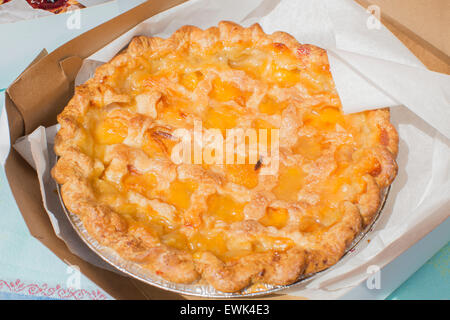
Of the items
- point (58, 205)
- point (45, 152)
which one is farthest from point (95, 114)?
point (58, 205)

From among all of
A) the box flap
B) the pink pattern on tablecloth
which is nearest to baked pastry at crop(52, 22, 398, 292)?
the box flap

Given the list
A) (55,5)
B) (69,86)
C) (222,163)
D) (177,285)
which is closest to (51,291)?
(177,285)

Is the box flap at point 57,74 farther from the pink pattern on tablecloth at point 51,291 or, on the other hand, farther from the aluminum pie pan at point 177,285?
the aluminum pie pan at point 177,285

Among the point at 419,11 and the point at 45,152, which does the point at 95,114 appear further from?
the point at 419,11

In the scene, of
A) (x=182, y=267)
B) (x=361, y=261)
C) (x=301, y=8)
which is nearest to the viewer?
(x=182, y=267)

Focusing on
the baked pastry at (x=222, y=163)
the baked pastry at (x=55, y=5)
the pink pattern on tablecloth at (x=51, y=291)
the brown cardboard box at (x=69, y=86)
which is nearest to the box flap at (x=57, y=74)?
the brown cardboard box at (x=69, y=86)

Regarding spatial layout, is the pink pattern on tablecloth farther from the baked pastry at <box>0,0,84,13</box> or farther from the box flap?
the baked pastry at <box>0,0,84,13</box>
